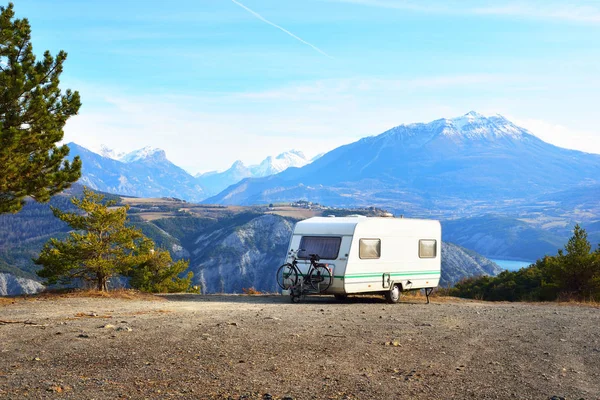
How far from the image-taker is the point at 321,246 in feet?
63.8

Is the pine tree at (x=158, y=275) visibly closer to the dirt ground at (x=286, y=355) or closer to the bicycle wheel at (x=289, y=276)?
the bicycle wheel at (x=289, y=276)

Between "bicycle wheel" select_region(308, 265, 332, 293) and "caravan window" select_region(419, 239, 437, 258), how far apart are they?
184 inches

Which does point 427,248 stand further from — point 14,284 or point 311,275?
point 14,284

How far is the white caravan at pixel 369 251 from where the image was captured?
61.8ft

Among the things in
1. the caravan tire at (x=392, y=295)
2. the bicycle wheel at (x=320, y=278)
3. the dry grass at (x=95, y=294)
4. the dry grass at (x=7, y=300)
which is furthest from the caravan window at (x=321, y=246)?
the dry grass at (x=7, y=300)

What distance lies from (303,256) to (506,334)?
28.4 ft

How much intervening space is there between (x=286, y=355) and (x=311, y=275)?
9.91 metres

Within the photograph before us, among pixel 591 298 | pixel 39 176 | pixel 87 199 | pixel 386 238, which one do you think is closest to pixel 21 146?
pixel 39 176

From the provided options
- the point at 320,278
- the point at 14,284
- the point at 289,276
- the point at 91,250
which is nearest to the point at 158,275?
the point at 91,250

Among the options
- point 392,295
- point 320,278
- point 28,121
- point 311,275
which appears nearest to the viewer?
point 28,121

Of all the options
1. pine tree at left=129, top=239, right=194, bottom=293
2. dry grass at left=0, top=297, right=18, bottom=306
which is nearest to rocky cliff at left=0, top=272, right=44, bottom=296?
pine tree at left=129, top=239, right=194, bottom=293

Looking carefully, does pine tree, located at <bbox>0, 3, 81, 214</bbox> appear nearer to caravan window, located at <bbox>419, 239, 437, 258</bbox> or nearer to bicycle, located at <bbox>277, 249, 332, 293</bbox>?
bicycle, located at <bbox>277, 249, 332, 293</bbox>

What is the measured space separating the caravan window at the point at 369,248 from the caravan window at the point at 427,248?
269 centimetres

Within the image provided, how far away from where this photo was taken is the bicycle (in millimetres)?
18828
